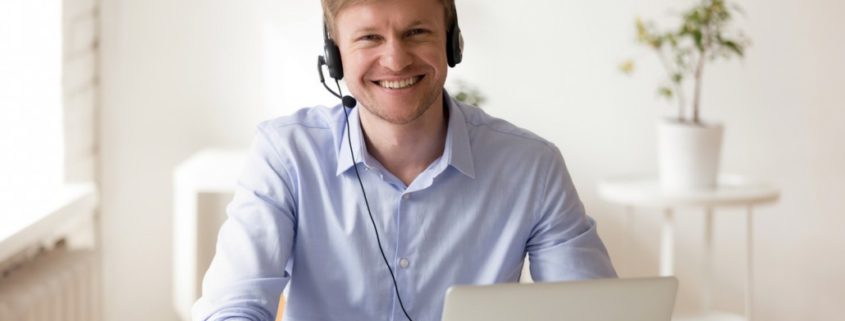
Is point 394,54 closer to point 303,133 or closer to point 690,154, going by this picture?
point 303,133

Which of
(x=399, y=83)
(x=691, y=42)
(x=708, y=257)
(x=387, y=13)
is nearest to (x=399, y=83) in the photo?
(x=399, y=83)

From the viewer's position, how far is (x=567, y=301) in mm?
1203

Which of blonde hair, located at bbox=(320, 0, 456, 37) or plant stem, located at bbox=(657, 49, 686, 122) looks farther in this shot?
plant stem, located at bbox=(657, 49, 686, 122)

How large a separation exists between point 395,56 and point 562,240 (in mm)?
354

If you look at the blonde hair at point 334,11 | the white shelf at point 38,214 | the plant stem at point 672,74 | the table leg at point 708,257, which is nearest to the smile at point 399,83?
the blonde hair at point 334,11

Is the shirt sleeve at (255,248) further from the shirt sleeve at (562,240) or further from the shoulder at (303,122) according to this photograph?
the shirt sleeve at (562,240)

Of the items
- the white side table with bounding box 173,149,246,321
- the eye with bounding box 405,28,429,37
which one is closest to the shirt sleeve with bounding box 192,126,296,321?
the eye with bounding box 405,28,429,37

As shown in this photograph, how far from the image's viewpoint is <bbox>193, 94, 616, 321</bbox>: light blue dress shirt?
5.45 ft

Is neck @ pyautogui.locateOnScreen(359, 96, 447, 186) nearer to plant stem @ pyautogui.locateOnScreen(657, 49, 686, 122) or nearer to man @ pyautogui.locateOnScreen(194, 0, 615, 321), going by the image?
man @ pyautogui.locateOnScreen(194, 0, 615, 321)

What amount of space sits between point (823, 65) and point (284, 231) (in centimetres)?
247

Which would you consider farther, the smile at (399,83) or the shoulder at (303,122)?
the shoulder at (303,122)

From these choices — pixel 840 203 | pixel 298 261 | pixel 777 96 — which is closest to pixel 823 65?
pixel 777 96

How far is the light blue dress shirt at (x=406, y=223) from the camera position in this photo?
166cm

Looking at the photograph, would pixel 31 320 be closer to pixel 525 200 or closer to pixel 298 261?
pixel 298 261
